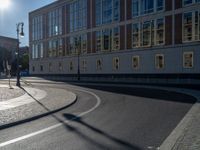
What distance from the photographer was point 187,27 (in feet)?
132

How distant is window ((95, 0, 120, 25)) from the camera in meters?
51.2

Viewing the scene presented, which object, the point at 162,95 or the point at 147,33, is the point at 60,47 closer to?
the point at 147,33

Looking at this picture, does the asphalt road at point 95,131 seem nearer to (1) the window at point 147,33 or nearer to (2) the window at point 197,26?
(2) the window at point 197,26

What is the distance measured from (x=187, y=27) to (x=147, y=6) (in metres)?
7.87

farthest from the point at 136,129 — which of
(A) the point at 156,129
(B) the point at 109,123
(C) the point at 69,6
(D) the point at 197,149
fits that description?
(C) the point at 69,6

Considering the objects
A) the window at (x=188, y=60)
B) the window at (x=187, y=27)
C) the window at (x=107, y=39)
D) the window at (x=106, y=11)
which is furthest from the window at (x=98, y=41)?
the window at (x=188, y=60)

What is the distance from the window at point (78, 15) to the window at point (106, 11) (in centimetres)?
393

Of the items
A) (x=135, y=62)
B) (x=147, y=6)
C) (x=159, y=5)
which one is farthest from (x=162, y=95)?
(x=147, y=6)

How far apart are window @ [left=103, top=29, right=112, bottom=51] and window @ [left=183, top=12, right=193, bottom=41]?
1509cm

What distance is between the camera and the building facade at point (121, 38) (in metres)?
40.3

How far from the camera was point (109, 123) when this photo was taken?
34.3ft

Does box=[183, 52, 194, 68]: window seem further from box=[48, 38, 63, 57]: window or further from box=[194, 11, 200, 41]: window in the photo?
box=[48, 38, 63, 57]: window

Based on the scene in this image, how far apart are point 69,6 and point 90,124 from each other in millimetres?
56146

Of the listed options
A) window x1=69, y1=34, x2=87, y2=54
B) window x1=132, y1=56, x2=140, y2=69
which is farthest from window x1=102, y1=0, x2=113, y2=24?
window x1=132, y1=56, x2=140, y2=69
